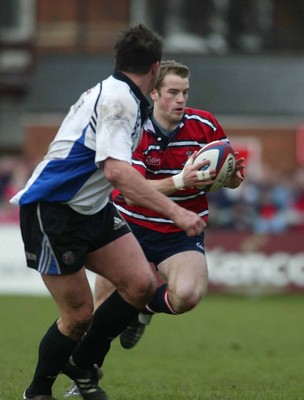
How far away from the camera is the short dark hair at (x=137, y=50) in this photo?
21.6 ft

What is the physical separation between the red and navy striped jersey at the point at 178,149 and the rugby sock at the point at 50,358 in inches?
61.6

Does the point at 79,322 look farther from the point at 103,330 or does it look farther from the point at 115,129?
the point at 115,129

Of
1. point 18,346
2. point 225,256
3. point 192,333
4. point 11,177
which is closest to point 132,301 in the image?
point 18,346

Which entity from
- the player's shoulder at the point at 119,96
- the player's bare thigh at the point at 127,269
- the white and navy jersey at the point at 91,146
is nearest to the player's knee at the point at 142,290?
the player's bare thigh at the point at 127,269

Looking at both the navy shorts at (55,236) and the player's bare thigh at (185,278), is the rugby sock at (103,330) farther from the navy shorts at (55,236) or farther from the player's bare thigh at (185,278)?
the navy shorts at (55,236)

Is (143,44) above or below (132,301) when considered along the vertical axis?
above

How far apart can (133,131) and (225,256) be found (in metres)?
10.5

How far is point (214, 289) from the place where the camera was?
16938 millimetres

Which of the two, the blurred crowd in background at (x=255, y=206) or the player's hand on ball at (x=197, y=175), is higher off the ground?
the player's hand on ball at (x=197, y=175)

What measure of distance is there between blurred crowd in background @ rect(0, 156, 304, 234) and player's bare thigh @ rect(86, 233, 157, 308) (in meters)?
10.3

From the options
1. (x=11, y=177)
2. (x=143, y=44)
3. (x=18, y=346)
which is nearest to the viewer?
(x=143, y=44)

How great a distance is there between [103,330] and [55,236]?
3.24 feet

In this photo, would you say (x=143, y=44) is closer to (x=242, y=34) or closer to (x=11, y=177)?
(x=11, y=177)

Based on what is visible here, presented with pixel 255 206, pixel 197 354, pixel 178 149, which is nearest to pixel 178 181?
pixel 178 149
